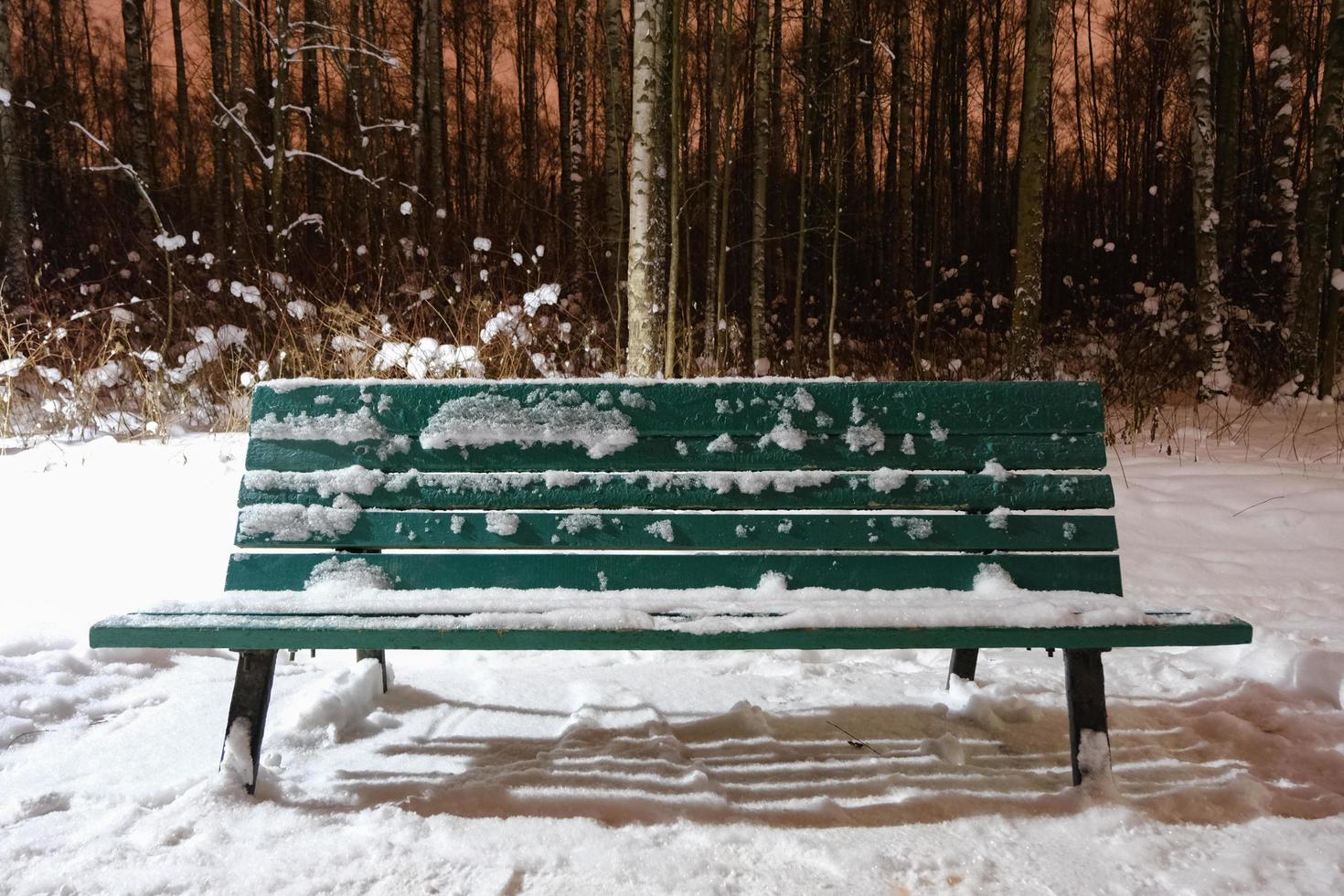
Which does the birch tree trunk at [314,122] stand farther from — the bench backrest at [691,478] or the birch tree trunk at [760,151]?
the bench backrest at [691,478]

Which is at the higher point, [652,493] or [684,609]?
[652,493]

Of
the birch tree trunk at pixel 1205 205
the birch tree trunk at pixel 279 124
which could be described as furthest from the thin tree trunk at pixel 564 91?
the birch tree trunk at pixel 1205 205

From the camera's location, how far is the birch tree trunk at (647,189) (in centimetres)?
487

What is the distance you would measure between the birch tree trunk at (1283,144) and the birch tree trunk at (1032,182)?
2849 mm

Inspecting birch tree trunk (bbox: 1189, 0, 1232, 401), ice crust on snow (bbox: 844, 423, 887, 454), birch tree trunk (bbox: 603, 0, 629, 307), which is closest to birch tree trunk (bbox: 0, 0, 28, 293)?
birch tree trunk (bbox: 603, 0, 629, 307)

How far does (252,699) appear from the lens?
1866 millimetres

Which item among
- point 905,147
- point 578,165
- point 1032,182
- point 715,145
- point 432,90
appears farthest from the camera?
point 432,90

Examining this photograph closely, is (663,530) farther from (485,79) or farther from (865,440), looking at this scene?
(485,79)

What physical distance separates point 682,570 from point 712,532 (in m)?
0.13

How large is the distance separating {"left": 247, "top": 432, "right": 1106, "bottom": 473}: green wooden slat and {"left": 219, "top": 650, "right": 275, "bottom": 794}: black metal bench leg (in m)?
0.53

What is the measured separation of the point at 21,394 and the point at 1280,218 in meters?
11.6

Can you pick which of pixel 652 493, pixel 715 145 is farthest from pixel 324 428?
pixel 715 145

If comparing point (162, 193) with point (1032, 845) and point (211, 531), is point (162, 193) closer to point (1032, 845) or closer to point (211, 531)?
point (211, 531)

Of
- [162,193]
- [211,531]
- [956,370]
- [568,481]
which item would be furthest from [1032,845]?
[162,193]
